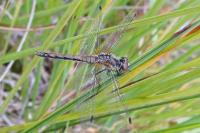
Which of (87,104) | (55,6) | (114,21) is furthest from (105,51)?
(114,21)

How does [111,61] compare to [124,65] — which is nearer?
[124,65]

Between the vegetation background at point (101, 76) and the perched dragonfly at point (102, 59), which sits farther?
the perched dragonfly at point (102, 59)

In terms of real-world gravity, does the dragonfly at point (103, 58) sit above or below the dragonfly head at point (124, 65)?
above

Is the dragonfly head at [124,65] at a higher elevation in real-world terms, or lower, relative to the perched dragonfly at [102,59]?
lower

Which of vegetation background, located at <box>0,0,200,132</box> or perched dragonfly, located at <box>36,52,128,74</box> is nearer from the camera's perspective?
vegetation background, located at <box>0,0,200,132</box>

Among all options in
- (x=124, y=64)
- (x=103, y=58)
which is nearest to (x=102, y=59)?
(x=103, y=58)

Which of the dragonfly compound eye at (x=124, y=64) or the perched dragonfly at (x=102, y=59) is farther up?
the perched dragonfly at (x=102, y=59)

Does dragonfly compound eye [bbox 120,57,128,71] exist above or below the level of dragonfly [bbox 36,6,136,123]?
below

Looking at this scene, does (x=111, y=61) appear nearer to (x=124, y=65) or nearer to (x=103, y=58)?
(x=103, y=58)
